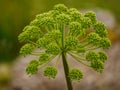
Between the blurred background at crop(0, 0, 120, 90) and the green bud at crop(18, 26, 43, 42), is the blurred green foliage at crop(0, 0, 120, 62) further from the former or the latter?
the green bud at crop(18, 26, 43, 42)

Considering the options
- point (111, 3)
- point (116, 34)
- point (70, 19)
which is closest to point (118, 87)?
point (116, 34)

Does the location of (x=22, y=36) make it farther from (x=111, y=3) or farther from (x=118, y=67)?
→ (x=111, y=3)

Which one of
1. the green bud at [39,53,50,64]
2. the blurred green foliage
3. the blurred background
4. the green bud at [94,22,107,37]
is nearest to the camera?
the green bud at [39,53,50,64]

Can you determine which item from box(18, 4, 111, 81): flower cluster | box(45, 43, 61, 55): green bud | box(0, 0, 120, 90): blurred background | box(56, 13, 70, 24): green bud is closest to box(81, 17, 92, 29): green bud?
box(18, 4, 111, 81): flower cluster

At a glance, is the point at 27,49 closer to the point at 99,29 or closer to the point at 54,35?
the point at 54,35

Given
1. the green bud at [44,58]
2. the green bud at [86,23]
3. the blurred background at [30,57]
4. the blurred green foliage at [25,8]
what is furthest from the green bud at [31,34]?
the blurred green foliage at [25,8]

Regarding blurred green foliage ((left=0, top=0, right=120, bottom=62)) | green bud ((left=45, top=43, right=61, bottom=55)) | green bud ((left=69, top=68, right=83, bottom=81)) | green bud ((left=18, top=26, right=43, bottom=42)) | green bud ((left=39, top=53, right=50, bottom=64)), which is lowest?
green bud ((left=69, top=68, right=83, bottom=81))

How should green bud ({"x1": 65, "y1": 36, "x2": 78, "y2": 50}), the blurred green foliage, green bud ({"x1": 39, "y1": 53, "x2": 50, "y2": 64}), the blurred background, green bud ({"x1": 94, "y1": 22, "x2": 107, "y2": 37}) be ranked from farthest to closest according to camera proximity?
1. the blurred green foliage
2. the blurred background
3. green bud ({"x1": 94, "y1": 22, "x2": 107, "y2": 37})
4. green bud ({"x1": 39, "y1": 53, "x2": 50, "y2": 64})
5. green bud ({"x1": 65, "y1": 36, "x2": 78, "y2": 50})
